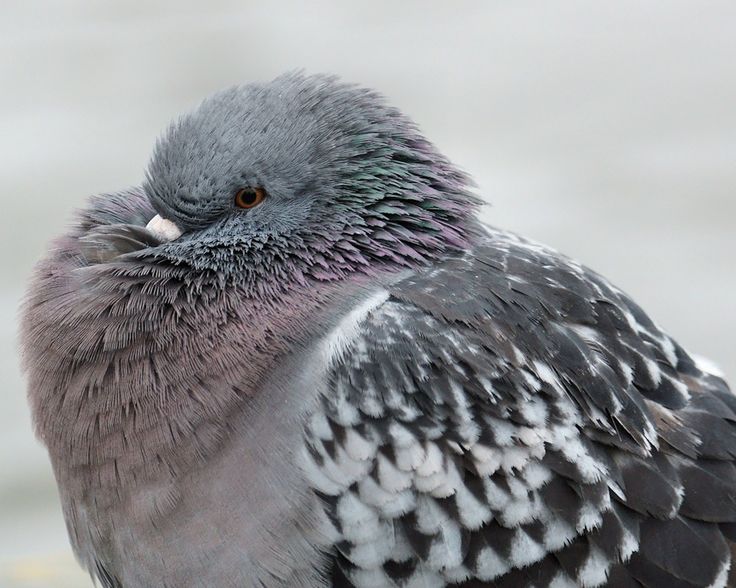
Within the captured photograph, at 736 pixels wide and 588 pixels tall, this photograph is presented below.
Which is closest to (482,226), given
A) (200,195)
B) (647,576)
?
(200,195)

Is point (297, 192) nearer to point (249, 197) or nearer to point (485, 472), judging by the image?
point (249, 197)

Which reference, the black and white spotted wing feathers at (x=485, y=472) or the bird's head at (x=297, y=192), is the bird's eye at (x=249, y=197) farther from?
the black and white spotted wing feathers at (x=485, y=472)

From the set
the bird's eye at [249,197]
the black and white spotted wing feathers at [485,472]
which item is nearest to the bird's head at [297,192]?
the bird's eye at [249,197]

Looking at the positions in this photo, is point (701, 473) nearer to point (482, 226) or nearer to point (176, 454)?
point (482, 226)

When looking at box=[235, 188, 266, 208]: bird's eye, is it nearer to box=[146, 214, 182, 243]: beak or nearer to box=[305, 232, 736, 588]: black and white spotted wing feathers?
box=[146, 214, 182, 243]: beak

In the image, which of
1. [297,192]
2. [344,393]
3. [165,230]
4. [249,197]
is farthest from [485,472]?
[165,230]

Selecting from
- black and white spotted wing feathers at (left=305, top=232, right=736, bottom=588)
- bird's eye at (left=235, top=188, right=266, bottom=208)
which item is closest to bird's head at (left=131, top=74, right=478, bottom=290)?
bird's eye at (left=235, top=188, right=266, bottom=208)
